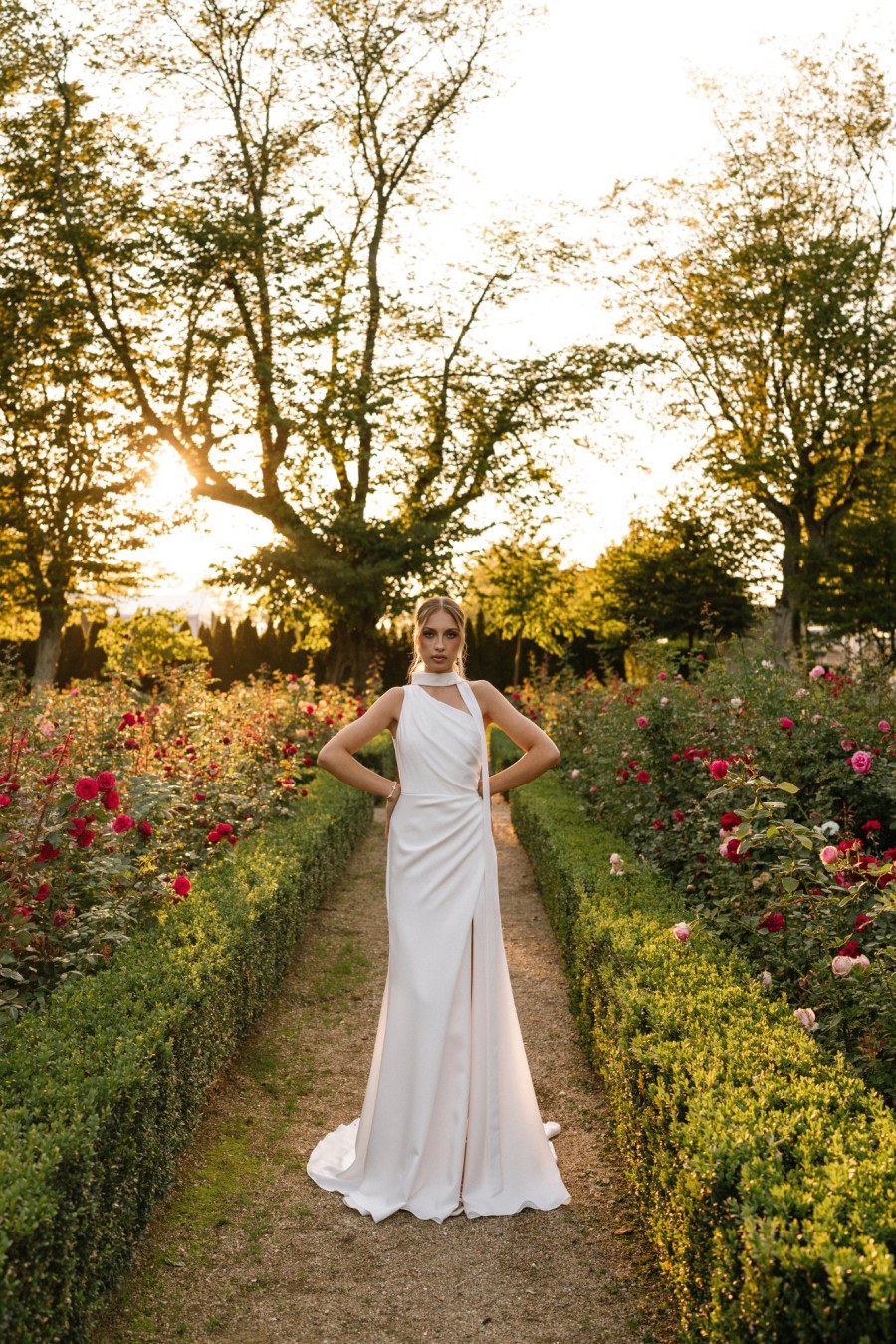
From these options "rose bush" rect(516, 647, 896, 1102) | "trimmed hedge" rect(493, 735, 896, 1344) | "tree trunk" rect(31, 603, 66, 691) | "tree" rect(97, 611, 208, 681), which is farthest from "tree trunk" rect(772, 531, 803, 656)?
"trimmed hedge" rect(493, 735, 896, 1344)

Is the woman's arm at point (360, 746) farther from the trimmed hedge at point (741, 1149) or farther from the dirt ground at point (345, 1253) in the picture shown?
the dirt ground at point (345, 1253)

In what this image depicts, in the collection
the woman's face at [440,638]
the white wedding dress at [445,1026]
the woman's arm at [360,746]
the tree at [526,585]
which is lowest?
the white wedding dress at [445,1026]

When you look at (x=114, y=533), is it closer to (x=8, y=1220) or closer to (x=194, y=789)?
(x=194, y=789)

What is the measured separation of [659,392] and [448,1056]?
2356 centimetres

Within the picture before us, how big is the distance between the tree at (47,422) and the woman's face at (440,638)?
1746cm

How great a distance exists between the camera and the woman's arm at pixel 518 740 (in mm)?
4074

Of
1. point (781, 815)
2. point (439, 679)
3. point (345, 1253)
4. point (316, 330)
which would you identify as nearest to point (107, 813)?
point (439, 679)

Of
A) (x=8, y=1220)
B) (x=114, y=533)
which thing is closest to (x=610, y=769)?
(x=8, y=1220)

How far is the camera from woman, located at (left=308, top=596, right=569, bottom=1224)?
12.6 ft

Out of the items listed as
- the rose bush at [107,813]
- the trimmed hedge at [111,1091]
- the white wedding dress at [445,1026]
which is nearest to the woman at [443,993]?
the white wedding dress at [445,1026]

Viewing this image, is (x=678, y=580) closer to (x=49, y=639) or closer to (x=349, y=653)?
(x=349, y=653)

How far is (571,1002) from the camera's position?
6.04 metres

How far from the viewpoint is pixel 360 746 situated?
389cm

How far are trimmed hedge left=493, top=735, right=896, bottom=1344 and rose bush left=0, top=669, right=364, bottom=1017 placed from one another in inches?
77.9
